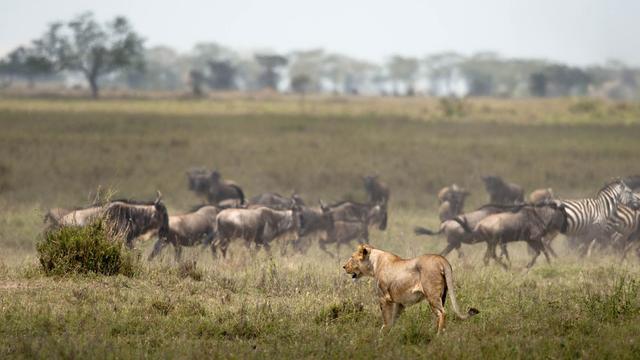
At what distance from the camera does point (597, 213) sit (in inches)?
784

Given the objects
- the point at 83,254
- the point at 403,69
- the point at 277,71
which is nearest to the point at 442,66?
the point at 403,69

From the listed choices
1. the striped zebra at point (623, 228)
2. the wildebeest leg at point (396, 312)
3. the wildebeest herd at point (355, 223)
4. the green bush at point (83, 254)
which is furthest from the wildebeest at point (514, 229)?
the wildebeest leg at point (396, 312)

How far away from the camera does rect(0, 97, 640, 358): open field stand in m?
9.36

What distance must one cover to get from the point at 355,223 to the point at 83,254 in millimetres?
10190

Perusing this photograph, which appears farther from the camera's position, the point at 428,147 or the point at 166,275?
the point at 428,147

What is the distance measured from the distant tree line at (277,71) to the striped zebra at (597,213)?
148ft

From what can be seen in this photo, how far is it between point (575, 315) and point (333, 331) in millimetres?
2438

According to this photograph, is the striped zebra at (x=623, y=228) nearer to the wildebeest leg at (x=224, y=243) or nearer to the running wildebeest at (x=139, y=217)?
the wildebeest leg at (x=224, y=243)

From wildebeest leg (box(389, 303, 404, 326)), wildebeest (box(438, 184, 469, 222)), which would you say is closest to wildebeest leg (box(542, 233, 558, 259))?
wildebeest (box(438, 184, 469, 222))

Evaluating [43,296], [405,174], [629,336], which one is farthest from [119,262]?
[405,174]

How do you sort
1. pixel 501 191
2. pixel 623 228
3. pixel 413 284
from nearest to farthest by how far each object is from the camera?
pixel 413 284 → pixel 623 228 → pixel 501 191

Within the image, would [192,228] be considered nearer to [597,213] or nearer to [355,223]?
[355,223]

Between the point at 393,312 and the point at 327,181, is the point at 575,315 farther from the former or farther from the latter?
the point at 327,181

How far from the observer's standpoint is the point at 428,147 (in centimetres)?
3728
